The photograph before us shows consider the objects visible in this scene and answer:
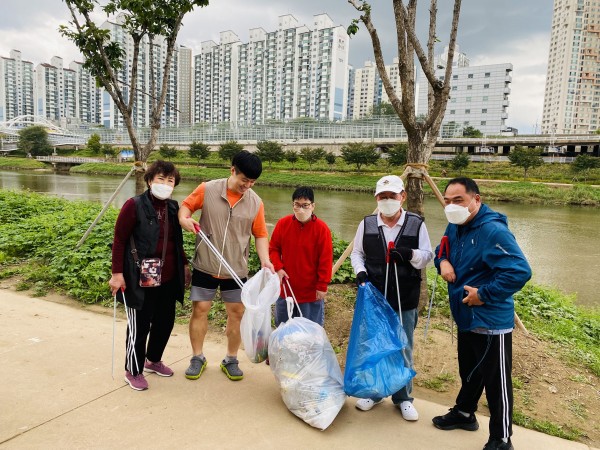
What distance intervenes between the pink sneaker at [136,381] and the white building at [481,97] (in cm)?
6342

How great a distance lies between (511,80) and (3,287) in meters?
71.6

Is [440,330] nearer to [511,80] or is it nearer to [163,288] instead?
[163,288]

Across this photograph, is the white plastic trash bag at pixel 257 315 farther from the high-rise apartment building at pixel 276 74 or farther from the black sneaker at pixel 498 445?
the high-rise apartment building at pixel 276 74

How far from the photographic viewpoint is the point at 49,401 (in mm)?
2240

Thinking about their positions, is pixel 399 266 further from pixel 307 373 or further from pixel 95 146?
pixel 95 146

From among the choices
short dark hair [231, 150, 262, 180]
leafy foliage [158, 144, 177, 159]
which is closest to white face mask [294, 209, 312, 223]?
short dark hair [231, 150, 262, 180]

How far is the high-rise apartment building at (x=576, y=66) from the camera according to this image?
7756cm

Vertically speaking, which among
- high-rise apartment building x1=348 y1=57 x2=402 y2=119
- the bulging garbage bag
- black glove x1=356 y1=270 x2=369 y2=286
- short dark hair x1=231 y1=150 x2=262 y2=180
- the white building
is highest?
high-rise apartment building x1=348 y1=57 x2=402 y2=119

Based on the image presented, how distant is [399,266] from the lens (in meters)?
2.34

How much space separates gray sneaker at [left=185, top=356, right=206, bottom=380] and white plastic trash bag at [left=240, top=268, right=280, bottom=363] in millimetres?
410

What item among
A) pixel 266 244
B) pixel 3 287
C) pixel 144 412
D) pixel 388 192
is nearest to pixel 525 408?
pixel 388 192

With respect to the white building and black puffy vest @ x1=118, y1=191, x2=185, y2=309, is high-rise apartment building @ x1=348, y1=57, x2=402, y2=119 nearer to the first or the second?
the white building

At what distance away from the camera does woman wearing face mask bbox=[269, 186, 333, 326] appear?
2.75m

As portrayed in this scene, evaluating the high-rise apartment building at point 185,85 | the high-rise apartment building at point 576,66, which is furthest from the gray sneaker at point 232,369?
the high-rise apartment building at point 576,66
